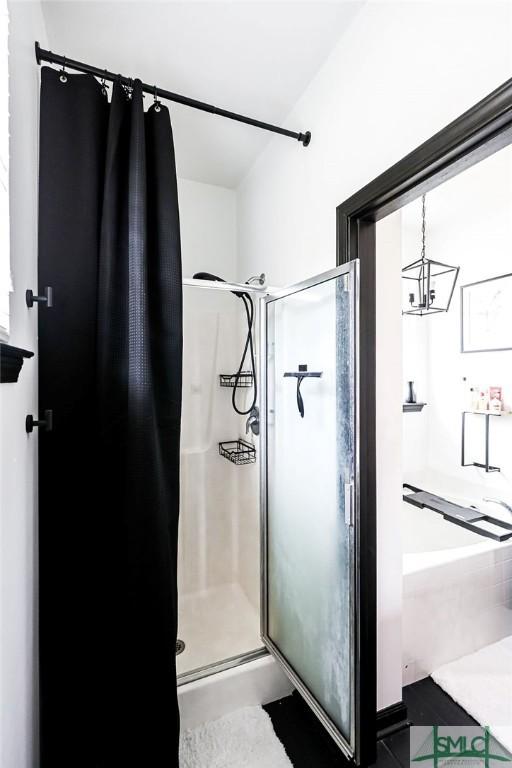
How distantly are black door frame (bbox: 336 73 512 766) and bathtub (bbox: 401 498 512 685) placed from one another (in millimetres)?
482

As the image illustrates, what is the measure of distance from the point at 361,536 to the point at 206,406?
Answer: 1314 millimetres

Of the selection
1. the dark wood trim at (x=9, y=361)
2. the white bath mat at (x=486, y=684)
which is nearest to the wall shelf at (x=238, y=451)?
the white bath mat at (x=486, y=684)

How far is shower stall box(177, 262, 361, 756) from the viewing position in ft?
4.07

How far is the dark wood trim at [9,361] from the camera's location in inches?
24.8

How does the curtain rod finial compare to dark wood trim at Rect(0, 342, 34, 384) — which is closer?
dark wood trim at Rect(0, 342, 34, 384)

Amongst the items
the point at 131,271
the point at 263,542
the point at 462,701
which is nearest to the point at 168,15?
the point at 131,271

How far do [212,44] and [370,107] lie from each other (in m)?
0.66

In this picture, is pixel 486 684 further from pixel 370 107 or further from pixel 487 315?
pixel 370 107

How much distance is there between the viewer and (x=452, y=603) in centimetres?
177

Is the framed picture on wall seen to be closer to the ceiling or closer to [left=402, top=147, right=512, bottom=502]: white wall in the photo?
[left=402, top=147, right=512, bottom=502]: white wall

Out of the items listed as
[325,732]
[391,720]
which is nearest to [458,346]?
[391,720]

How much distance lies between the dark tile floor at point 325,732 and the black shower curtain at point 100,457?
0.49m

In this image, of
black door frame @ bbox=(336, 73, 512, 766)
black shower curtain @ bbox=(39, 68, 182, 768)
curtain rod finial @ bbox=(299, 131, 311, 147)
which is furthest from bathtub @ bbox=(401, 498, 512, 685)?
curtain rod finial @ bbox=(299, 131, 311, 147)

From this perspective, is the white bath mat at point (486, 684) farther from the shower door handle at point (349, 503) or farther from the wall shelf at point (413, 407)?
the wall shelf at point (413, 407)
